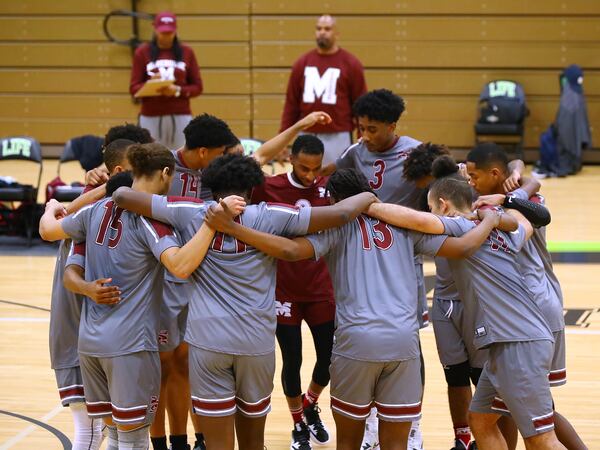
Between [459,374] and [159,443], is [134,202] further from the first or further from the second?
[459,374]

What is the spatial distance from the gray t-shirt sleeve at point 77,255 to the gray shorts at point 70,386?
61 cm

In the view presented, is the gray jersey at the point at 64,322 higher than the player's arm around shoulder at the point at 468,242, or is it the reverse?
the player's arm around shoulder at the point at 468,242

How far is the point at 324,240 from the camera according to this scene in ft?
13.7

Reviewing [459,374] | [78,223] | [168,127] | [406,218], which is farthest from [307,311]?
[168,127]

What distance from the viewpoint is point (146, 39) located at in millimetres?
15719

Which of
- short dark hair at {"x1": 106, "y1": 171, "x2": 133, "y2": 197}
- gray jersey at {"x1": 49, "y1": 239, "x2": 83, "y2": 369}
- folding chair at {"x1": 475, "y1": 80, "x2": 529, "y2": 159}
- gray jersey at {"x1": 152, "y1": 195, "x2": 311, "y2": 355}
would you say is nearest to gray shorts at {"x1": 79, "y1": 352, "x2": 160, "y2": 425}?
gray jersey at {"x1": 152, "y1": 195, "x2": 311, "y2": 355}

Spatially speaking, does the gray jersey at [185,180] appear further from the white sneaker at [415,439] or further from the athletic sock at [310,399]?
the white sneaker at [415,439]

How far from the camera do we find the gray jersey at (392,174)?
5344 mm

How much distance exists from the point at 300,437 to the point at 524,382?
1.60m

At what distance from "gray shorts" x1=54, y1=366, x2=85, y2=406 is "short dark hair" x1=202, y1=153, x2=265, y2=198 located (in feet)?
3.93

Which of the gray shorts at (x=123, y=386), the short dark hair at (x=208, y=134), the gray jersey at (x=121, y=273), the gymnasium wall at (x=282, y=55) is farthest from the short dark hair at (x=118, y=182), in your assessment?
the gymnasium wall at (x=282, y=55)

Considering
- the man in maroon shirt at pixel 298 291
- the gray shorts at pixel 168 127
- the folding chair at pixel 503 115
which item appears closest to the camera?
the man in maroon shirt at pixel 298 291

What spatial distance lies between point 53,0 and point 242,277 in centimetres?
1313

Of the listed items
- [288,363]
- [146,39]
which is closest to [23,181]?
[146,39]
